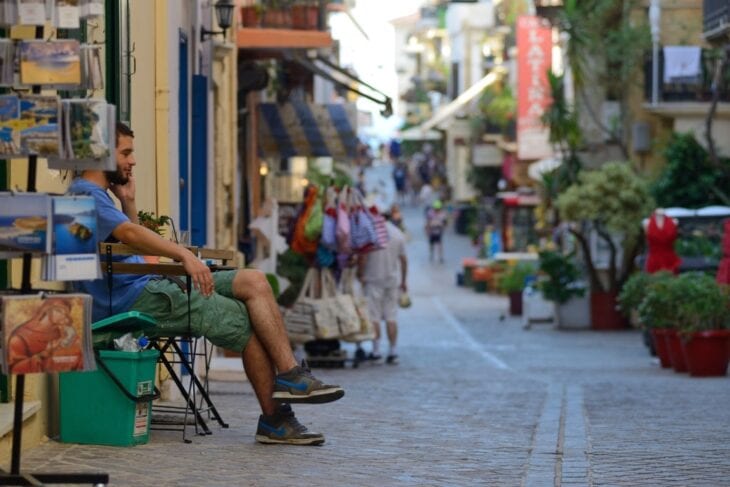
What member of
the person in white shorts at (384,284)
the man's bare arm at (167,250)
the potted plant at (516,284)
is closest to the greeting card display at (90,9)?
the man's bare arm at (167,250)

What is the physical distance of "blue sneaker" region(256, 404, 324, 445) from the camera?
10.1m

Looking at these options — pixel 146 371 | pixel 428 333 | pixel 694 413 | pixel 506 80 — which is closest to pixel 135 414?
pixel 146 371

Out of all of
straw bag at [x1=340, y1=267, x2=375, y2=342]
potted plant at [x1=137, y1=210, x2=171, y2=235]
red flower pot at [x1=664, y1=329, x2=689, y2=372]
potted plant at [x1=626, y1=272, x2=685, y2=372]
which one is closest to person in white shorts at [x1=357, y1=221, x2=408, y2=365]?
straw bag at [x1=340, y1=267, x2=375, y2=342]

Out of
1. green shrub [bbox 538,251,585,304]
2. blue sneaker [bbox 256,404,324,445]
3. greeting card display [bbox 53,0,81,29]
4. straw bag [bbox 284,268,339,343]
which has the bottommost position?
green shrub [bbox 538,251,585,304]

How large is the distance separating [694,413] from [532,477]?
4.49 metres

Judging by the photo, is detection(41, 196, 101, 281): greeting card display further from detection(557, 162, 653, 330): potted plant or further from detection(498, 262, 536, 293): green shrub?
detection(498, 262, 536, 293): green shrub

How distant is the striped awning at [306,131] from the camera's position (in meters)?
28.1

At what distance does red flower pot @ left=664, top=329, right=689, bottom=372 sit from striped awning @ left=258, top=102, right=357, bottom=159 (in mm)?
9100

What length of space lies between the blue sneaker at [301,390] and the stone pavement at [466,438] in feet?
0.97

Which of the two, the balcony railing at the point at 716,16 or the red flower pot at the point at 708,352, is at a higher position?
the balcony railing at the point at 716,16

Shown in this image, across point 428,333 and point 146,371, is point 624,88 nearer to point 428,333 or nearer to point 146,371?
Answer: point 428,333

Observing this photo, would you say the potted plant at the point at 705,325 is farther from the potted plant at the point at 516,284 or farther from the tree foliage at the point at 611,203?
the potted plant at the point at 516,284

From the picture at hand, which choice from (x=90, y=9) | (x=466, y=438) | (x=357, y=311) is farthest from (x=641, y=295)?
(x=90, y=9)

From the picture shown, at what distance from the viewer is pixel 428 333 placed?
104ft
